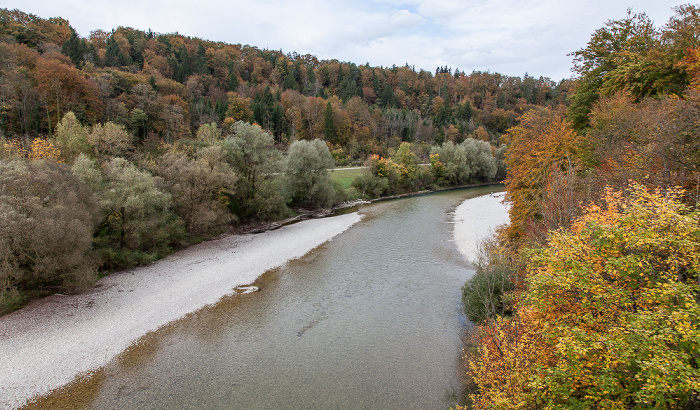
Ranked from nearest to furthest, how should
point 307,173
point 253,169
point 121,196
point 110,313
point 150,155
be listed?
1. point 110,313
2. point 121,196
3. point 150,155
4. point 253,169
5. point 307,173

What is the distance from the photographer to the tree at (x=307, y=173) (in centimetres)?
3978

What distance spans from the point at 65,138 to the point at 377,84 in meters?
114

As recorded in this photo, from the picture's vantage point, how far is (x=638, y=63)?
1967 cm

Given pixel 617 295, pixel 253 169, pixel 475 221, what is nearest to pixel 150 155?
pixel 253 169

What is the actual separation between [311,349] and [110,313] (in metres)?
10.5

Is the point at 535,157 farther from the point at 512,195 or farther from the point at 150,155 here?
the point at 150,155

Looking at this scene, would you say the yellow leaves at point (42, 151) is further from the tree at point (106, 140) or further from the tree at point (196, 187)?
the tree at point (196, 187)

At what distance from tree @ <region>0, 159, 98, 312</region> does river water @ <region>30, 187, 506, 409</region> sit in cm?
696

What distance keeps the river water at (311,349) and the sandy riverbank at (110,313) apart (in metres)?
1.12

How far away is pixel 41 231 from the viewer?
615 inches

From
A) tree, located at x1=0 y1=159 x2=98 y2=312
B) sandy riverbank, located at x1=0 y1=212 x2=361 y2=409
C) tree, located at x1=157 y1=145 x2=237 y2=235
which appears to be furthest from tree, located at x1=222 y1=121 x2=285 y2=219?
tree, located at x1=0 y1=159 x2=98 y2=312

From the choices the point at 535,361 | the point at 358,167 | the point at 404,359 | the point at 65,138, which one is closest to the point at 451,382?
the point at 404,359

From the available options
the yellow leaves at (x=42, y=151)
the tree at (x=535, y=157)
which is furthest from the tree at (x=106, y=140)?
the tree at (x=535, y=157)

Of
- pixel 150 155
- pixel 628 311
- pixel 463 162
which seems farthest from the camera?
pixel 463 162
